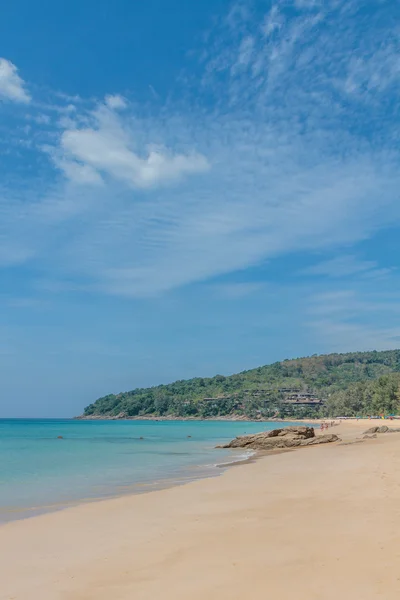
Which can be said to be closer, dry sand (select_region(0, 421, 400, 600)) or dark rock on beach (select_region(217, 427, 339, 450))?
dry sand (select_region(0, 421, 400, 600))

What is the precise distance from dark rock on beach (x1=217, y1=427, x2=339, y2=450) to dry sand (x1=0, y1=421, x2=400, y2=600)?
67.7 feet

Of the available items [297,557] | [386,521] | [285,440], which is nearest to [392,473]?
[386,521]

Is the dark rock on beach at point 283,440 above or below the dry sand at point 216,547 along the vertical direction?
below

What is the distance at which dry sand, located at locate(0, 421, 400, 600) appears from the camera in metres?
5.99

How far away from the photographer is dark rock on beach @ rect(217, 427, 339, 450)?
33.7 m

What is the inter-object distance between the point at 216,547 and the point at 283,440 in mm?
27373

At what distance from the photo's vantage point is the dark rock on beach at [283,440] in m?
33.7

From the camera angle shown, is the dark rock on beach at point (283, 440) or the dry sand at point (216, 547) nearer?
the dry sand at point (216, 547)

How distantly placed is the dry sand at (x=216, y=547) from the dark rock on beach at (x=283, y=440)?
20.6 metres

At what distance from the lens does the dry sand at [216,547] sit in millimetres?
5992

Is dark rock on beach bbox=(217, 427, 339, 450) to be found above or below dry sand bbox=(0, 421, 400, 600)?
below

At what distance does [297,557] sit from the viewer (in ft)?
22.9

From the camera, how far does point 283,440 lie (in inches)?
1334

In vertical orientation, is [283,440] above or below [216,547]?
below
